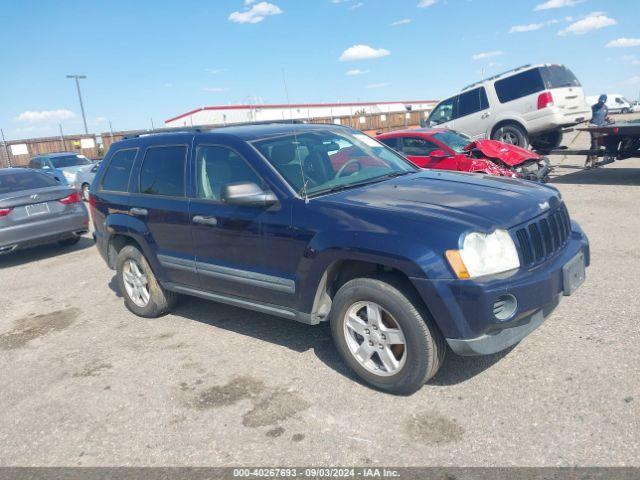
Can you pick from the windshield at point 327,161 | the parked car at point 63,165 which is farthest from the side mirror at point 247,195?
the parked car at point 63,165

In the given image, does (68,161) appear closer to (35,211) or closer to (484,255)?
(35,211)

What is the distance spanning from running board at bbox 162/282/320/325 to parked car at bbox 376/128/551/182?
593cm

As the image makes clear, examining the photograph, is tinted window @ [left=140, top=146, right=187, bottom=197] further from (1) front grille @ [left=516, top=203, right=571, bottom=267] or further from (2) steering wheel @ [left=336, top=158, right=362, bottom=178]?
(1) front grille @ [left=516, top=203, right=571, bottom=267]

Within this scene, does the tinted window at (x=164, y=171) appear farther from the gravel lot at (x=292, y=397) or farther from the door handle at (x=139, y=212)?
the gravel lot at (x=292, y=397)

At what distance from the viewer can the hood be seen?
3.27 m

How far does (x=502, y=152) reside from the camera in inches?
391

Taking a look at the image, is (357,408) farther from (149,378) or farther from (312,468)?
(149,378)

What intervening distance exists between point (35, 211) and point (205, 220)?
5614 millimetres

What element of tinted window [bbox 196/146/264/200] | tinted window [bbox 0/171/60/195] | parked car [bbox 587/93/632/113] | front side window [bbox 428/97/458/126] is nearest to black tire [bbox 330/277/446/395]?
tinted window [bbox 196/146/264/200]

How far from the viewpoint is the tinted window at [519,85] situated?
1288 cm

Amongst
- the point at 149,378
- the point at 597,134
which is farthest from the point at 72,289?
the point at 597,134

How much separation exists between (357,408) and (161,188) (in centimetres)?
278

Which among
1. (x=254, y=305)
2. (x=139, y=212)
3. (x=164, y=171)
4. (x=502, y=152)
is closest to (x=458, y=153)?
(x=502, y=152)

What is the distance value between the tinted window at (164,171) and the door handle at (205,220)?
0.33 m
